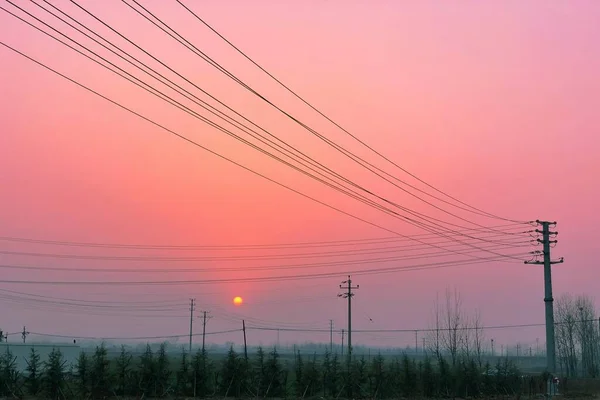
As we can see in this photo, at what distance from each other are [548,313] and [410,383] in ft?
30.7

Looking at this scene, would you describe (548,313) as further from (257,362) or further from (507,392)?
(257,362)

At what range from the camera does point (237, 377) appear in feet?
115

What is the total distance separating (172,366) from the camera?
119 feet

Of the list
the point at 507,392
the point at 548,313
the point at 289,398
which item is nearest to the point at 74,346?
the point at 289,398

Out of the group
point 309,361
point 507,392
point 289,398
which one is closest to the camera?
point 289,398

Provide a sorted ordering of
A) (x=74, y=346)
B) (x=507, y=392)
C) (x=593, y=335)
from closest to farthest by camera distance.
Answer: (x=507, y=392) → (x=74, y=346) → (x=593, y=335)

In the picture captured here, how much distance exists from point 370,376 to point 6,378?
65.6ft

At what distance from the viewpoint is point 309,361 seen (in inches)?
1464

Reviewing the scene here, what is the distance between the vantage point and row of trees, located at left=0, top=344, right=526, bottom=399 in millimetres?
31641

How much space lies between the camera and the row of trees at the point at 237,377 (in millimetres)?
31641

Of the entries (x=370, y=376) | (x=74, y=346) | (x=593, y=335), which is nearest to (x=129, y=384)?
(x=370, y=376)

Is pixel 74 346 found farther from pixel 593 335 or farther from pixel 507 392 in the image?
pixel 593 335

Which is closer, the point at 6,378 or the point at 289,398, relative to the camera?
the point at 6,378

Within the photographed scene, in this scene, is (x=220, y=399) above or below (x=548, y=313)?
below
